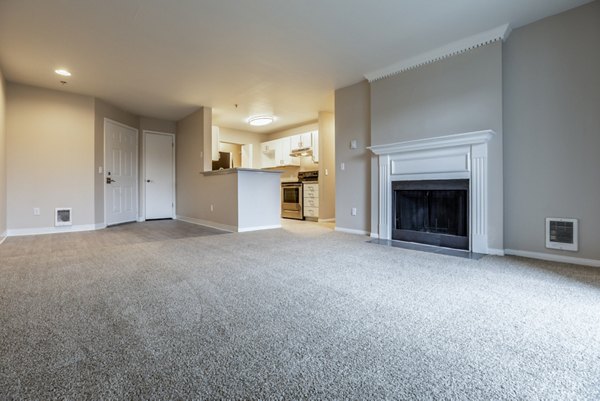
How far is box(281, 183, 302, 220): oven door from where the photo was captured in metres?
6.78

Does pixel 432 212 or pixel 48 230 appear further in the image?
pixel 48 230

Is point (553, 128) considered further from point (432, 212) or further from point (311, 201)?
point (311, 201)

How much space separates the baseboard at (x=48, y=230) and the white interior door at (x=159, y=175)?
1.55m

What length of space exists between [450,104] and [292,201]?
4346mm

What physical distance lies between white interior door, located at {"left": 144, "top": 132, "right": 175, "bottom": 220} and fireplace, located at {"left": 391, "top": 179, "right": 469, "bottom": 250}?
5.46 meters

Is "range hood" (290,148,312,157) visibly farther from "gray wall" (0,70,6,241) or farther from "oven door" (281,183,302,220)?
"gray wall" (0,70,6,241)

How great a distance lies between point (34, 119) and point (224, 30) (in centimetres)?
385

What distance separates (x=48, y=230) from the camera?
15.3 ft

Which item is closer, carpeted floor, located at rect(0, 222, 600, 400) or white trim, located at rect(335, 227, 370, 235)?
carpeted floor, located at rect(0, 222, 600, 400)

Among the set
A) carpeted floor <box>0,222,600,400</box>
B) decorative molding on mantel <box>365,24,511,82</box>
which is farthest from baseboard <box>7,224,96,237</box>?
decorative molding on mantel <box>365,24,511,82</box>

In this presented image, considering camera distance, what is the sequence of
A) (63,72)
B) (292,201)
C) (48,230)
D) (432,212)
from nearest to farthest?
(432,212) → (63,72) → (48,230) → (292,201)

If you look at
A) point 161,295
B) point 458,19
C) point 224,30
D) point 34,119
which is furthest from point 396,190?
point 34,119

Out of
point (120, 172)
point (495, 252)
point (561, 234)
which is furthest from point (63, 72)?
point (561, 234)

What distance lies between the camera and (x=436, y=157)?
11.3ft
